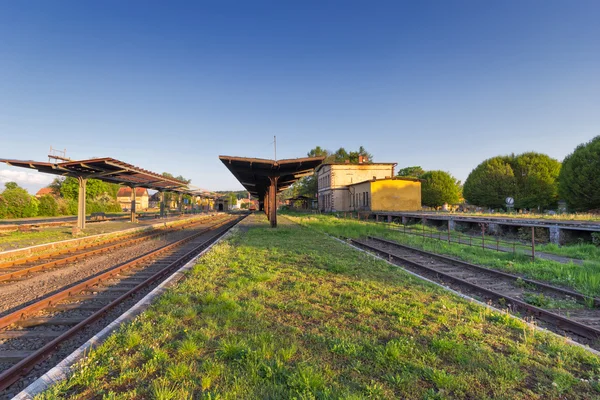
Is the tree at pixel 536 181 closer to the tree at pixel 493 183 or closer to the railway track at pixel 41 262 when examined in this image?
the tree at pixel 493 183

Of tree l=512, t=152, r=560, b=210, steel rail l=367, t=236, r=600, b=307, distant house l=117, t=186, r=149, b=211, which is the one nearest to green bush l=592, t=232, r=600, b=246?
steel rail l=367, t=236, r=600, b=307

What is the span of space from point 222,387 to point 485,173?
193 feet

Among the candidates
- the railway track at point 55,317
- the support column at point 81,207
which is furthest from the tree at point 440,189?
the railway track at point 55,317

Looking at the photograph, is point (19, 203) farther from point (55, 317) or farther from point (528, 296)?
point (528, 296)

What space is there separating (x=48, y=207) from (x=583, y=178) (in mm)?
72180

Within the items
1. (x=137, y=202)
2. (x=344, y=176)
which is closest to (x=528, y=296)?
(x=344, y=176)

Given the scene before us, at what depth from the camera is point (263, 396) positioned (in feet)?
9.69

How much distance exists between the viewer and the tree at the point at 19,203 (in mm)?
37406

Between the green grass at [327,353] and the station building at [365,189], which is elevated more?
the station building at [365,189]

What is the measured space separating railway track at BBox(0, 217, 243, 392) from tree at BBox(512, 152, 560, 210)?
56.8m

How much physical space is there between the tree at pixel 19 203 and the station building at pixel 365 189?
44.6 m

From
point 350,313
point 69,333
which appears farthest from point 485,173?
point 69,333

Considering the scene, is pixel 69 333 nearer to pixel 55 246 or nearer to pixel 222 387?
pixel 222 387

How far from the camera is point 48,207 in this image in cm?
4331
